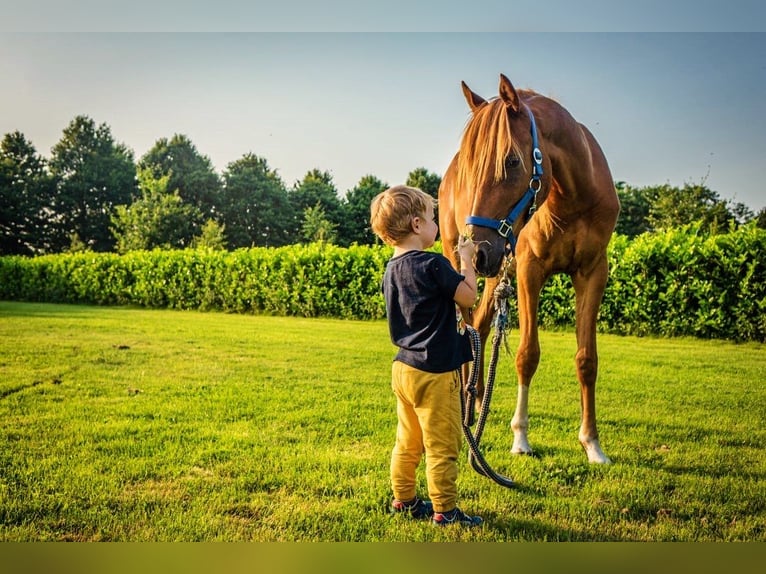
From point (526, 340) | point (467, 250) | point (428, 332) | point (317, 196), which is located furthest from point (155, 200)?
point (428, 332)

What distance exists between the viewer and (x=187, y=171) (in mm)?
35250

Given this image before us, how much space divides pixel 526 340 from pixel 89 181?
32.7 metres

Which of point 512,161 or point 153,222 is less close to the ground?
point 153,222

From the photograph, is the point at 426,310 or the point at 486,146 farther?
the point at 486,146

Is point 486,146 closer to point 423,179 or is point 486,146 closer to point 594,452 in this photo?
point 594,452

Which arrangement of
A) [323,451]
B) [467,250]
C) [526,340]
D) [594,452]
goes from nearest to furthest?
[467,250] → [594,452] → [323,451] → [526,340]

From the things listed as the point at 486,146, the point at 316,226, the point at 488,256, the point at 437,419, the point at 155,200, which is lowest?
the point at 437,419

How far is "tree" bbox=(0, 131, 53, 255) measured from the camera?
2512 centimetres

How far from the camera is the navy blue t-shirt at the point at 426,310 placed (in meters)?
2.70

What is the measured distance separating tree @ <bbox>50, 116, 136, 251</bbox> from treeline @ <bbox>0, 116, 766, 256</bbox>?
0.18 feet

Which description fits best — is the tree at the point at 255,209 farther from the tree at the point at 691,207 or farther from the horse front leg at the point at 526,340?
the horse front leg at the point at 526,340

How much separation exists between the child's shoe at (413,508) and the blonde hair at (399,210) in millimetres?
1291

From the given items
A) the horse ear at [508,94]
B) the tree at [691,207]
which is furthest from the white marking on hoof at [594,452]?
the tree at [691,207]

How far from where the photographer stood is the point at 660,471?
12.2 feet
